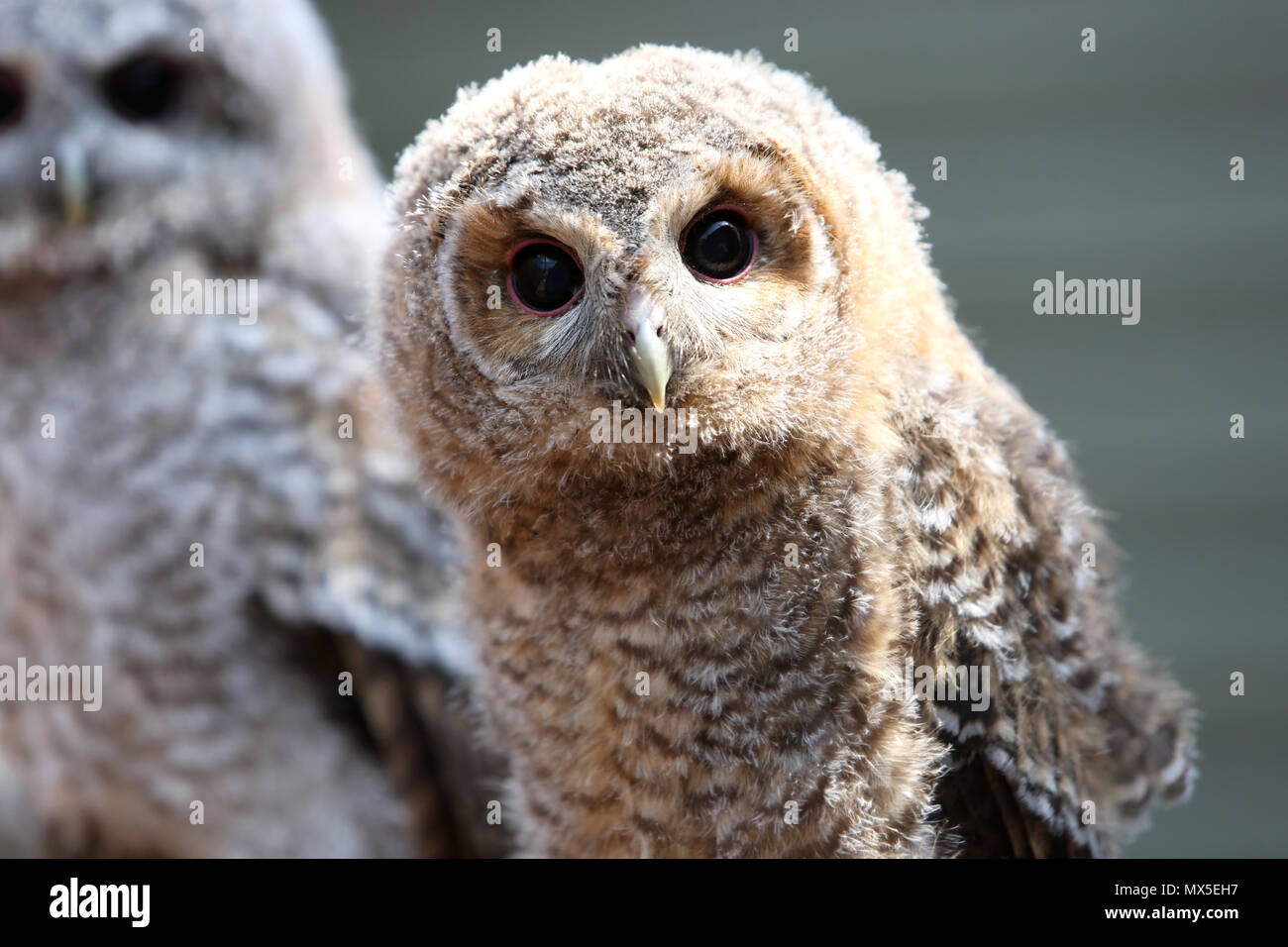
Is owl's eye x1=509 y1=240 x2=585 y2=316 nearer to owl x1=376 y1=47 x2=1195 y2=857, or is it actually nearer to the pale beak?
owl x1=376 y1=47 x2=1195 y2=857

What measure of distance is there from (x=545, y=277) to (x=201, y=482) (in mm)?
1227

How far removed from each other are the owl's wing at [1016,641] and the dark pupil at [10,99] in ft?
6.14

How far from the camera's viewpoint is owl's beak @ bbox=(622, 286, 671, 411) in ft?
4.65

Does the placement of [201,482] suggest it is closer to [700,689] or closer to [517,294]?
[517,294]

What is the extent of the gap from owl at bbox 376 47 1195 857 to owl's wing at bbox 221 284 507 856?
2.54 feet

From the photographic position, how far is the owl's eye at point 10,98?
7.67 feet

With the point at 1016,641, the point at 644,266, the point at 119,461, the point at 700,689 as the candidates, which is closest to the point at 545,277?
the point at 644,266

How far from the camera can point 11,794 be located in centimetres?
297

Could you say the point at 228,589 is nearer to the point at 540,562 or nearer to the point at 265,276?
the point at 265,276

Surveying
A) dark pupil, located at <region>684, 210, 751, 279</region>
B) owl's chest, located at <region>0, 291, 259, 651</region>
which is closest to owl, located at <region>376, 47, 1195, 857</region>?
dark pupil, located at <region>684, 210, 751, 279</region>

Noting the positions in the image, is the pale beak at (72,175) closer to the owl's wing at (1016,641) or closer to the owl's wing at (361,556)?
the owl's wing at (361,556)

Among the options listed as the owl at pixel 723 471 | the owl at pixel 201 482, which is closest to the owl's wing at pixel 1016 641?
the owl at pixel 723 471
